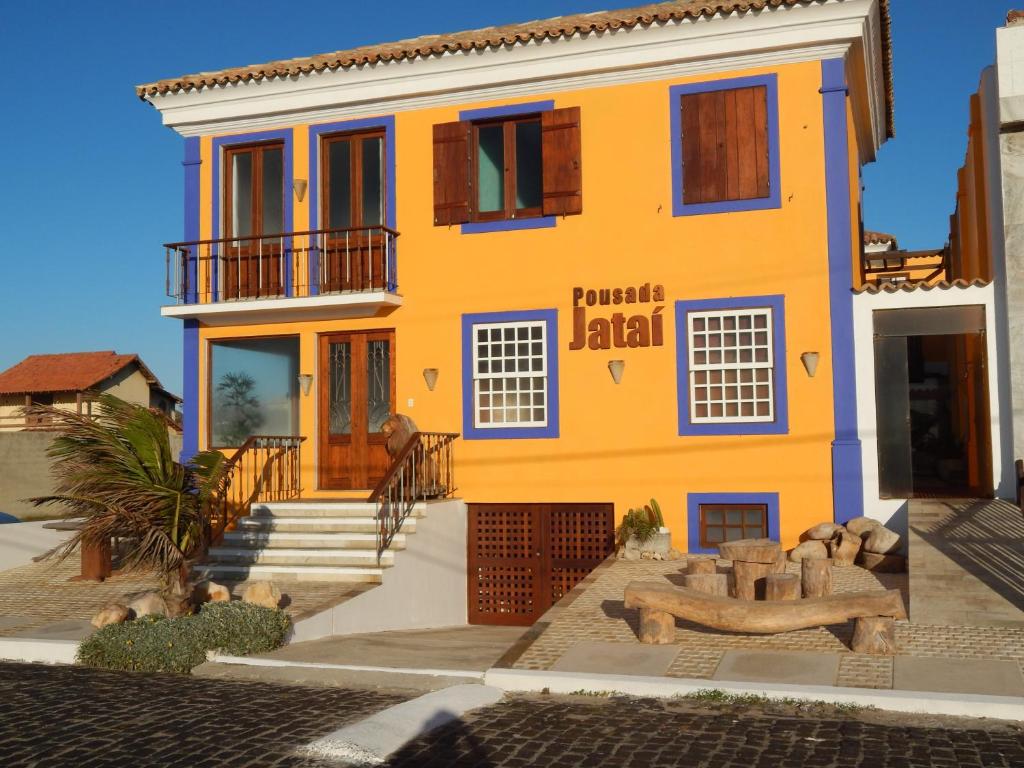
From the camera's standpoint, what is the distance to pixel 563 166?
1430 centimetres

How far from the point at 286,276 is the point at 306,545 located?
4.45 meters

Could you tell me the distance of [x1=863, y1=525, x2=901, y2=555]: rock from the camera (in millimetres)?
11805

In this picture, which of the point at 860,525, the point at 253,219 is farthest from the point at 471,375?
the point at 860,525

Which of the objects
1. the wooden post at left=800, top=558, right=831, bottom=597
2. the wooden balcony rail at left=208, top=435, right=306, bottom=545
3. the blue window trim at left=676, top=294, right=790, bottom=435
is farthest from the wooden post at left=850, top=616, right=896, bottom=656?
the wooden balcony rail at left=208, top=435, right=306, bottom=545

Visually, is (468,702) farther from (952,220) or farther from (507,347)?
(952,220)

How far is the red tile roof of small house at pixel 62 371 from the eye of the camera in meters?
42.8

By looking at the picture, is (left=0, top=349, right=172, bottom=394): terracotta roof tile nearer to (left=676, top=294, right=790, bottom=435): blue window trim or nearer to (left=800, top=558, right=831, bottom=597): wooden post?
(left=676, top=294, right=790, bottom=435): blue window trim

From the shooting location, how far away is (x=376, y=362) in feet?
50.1

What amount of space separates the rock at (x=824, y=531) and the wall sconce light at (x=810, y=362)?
6.16ft

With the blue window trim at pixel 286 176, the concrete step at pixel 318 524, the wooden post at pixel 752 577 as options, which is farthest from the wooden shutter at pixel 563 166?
the wooden post at pixel 752 577

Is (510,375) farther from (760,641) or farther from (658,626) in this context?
(760,641)

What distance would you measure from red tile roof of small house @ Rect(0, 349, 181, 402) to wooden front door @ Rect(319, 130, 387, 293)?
29722mm

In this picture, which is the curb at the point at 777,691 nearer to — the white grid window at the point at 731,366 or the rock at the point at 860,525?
the rock at the point at 860,525

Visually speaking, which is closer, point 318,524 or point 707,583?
point 707,583
